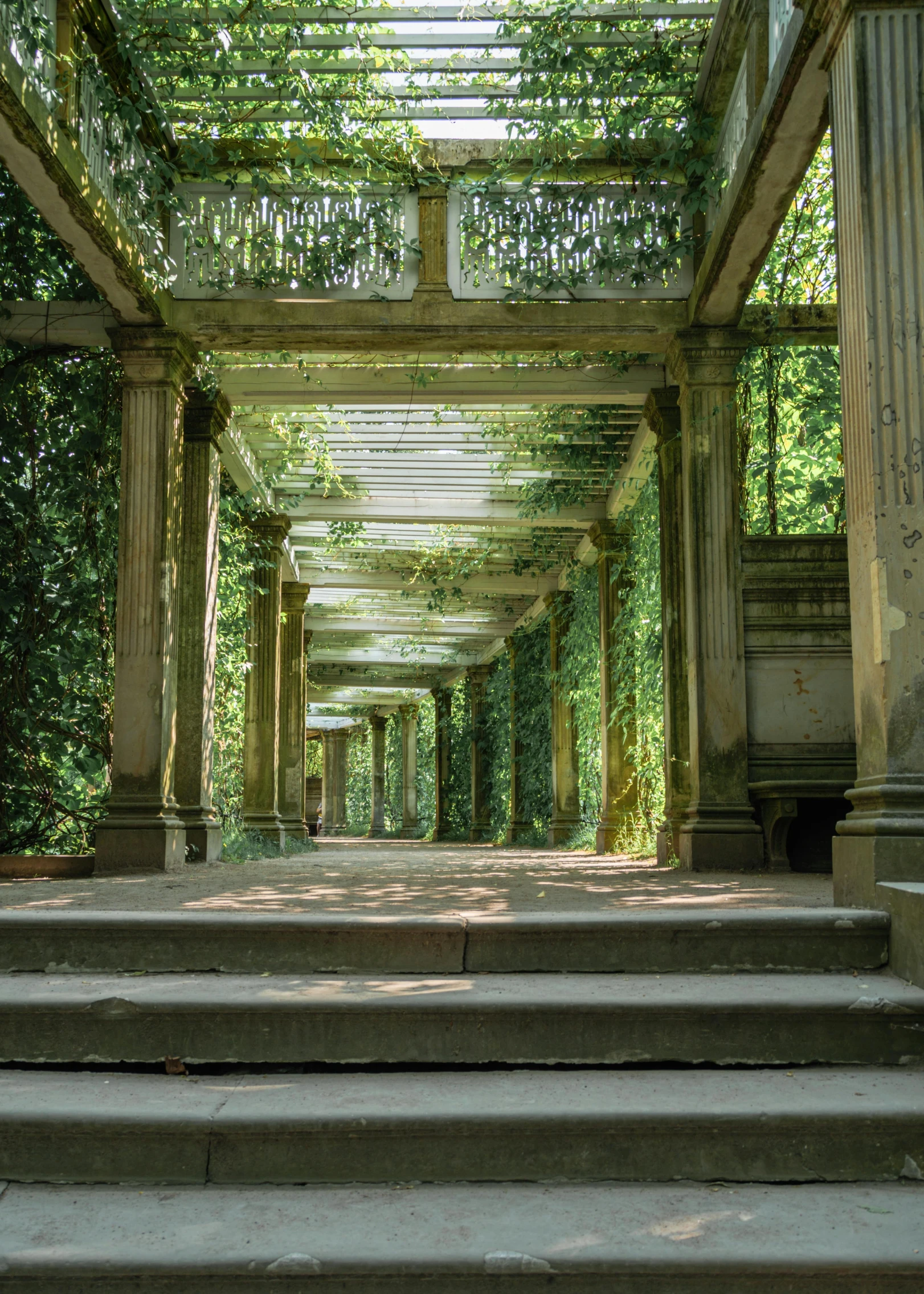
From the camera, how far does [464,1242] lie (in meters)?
2.06

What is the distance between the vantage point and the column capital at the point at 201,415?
7.64 meters

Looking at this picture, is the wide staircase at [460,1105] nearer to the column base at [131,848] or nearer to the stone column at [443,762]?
the column base at [131,848]

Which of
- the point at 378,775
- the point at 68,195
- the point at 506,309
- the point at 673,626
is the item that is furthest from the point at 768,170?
the point at 378,775

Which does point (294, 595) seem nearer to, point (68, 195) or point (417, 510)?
point (417, 510)

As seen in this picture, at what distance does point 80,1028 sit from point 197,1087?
0.37 meters

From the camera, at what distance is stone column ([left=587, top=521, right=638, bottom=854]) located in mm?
10656

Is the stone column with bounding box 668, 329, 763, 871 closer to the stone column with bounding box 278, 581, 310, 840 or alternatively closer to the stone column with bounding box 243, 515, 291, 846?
the stone column with bounding box 243, 515, 291, 846

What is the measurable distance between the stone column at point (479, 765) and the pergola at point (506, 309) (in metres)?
10.7

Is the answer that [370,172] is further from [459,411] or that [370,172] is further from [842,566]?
[842,566]

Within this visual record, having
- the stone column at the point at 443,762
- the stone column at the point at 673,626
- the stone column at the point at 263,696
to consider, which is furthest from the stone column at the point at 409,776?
the stone column at the point at 673,626

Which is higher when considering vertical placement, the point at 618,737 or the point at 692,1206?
the point at 618,737

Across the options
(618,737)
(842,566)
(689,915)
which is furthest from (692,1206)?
(618,737)

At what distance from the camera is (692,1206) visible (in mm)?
2248

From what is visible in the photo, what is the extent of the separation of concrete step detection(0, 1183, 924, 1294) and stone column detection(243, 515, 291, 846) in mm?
8286
